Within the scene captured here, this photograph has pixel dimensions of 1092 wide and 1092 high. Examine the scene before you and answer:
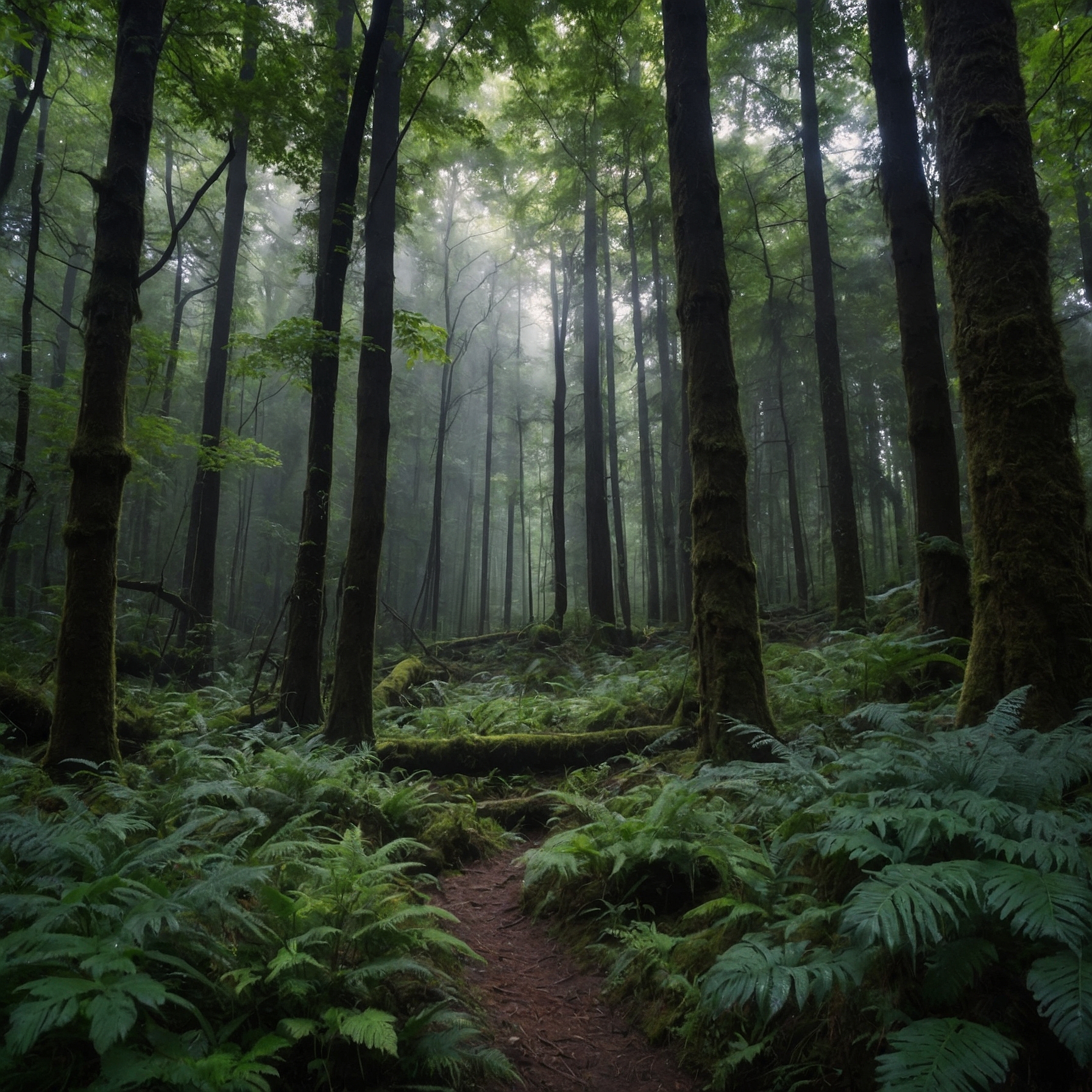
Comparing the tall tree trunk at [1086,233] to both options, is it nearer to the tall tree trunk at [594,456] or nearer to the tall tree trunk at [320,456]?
the tall tree trunk at [594,456]

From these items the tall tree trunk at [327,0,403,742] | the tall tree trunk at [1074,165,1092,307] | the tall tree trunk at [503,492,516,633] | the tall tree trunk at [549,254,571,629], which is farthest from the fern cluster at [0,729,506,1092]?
the tall tree trunk at [503,492,516,633]

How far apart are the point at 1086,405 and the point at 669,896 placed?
20.2 meters

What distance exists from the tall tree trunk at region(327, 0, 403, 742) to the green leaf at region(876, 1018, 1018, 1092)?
580 cm

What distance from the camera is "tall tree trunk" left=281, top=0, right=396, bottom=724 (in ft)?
22.3

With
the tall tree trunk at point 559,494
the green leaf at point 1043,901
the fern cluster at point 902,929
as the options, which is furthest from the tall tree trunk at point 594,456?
the green leaf at point 1043,901

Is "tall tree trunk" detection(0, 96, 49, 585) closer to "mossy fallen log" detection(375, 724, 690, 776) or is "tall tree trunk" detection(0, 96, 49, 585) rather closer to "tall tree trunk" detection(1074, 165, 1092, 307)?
"mossy fallen log" detection(375, 724, 690, 776)

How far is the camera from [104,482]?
477cm

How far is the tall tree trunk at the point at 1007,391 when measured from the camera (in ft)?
11.4

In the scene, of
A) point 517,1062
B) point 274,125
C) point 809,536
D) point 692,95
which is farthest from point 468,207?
point 517,1062

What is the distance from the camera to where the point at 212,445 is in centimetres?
1252

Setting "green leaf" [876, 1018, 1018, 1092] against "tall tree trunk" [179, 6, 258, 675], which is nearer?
"green leaf" [876, 1018, 1018, 1092]

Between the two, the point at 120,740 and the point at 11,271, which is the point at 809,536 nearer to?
the point at 120,740

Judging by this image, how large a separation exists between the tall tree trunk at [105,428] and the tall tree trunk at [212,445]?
6.12 m

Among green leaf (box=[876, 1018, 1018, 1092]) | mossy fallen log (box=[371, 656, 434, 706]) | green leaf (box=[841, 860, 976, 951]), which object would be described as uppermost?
mossy fallen log (box=[371, 656, 434, 706])
